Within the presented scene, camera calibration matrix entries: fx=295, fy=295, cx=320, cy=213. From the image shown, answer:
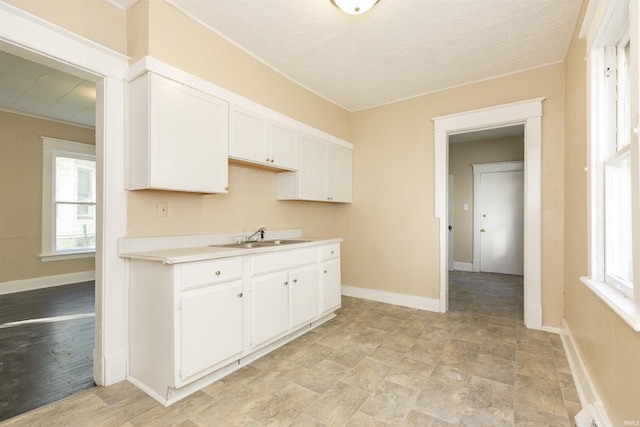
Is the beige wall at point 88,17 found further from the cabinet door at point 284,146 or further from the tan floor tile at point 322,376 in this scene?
the tan floor tile at point 322,376

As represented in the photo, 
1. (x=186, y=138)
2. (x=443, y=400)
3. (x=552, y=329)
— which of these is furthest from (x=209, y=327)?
(x=552, y=329)

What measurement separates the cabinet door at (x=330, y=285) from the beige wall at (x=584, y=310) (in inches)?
81.3

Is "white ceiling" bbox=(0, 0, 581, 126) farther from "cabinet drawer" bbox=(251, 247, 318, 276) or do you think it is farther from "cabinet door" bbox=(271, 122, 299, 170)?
"cabinet drawer" bbox=(251, 247, 318, 276)

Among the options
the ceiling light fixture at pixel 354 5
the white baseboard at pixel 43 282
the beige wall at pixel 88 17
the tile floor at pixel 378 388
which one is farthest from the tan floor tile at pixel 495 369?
the white baseboard at pixel 43 282

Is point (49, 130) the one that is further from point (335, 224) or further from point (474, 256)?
point (474, 256)

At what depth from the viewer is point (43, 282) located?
181 inches

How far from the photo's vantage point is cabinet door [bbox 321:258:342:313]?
3148 mm

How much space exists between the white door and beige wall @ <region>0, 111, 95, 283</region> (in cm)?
772

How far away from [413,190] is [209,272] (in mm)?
2718

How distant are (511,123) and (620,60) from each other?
163cm

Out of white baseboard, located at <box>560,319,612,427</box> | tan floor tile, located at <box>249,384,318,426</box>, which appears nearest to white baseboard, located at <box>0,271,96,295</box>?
tan floor tile, located at <box>249,384,318,426</box>

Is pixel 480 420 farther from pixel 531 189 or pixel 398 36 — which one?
pixel 398 36

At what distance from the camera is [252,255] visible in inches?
91.4

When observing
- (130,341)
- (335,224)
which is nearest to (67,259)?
(130,341)
